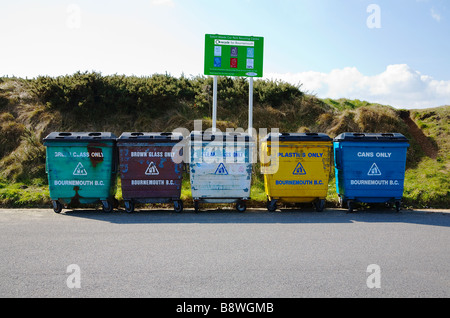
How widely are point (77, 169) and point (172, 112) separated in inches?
243

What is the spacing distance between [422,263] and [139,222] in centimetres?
438

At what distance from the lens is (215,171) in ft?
24.5

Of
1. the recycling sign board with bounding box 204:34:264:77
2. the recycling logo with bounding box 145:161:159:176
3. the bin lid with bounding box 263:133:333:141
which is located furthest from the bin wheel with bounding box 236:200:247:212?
the recycling sign board with bounding box 204:34:264:77

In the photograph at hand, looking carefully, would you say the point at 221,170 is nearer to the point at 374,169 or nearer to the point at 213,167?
the point at 213,167

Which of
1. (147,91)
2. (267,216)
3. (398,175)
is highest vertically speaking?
(147,91)

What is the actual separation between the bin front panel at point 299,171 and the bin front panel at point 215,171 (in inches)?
28.3

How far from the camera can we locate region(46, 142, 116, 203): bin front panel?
289 inches

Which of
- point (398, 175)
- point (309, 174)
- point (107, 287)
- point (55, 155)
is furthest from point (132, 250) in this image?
point (398, 175)

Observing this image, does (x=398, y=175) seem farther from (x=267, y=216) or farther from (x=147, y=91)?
(x=147, y=91)

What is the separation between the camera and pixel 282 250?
4680mm

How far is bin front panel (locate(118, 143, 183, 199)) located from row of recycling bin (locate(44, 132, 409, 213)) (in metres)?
0.02

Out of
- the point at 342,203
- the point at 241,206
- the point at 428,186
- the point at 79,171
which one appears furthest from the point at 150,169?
the point at 428,186

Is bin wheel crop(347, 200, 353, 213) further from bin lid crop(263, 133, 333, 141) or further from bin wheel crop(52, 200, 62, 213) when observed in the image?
bin wheel crop(52, 200, 62, 213)

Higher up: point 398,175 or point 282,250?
point 398,175
